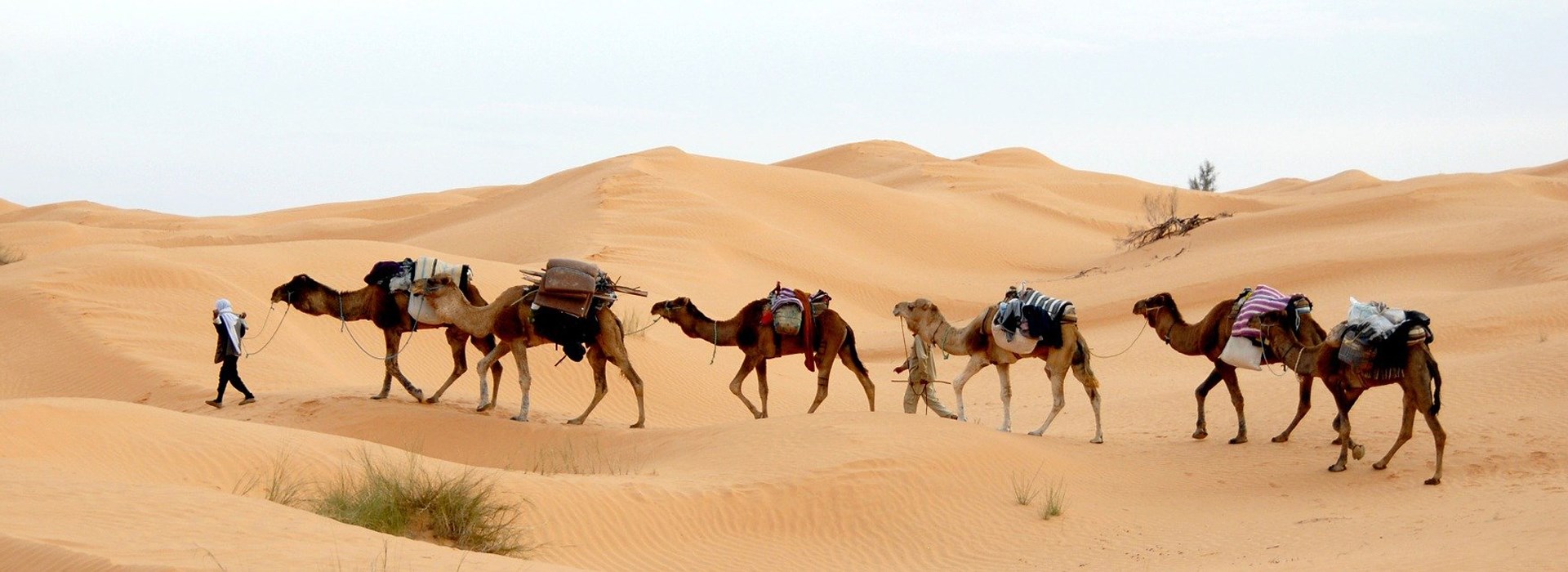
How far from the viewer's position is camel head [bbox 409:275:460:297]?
1593 cm

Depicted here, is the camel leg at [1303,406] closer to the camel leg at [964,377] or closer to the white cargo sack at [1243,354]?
the white cargo sack at [1243,354]

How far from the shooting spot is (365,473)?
10578 mm

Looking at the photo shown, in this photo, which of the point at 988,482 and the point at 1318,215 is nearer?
the point at 988,482

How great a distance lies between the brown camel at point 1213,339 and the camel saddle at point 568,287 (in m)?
6.22

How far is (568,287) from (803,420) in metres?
3.12

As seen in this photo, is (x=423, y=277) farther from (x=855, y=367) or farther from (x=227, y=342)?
(x=855, y=367)

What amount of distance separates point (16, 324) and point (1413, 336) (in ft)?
62.0

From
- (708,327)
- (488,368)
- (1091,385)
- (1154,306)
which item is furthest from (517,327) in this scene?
(1154,306)

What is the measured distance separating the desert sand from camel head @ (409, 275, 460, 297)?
1380 millimetres

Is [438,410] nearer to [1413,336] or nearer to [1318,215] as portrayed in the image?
[1413,336]

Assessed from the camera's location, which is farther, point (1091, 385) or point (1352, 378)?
point (1091, 385)

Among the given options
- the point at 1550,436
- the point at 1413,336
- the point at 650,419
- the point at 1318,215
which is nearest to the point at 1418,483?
the point at 1413,336

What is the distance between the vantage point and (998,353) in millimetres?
14781

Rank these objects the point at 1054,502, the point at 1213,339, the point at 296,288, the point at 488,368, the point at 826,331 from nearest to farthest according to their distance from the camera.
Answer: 1. the point at 1054,502
2. the point at 1213,339
3. the point at 826,331
4. the point at 488,368
5. the point at 296,288
